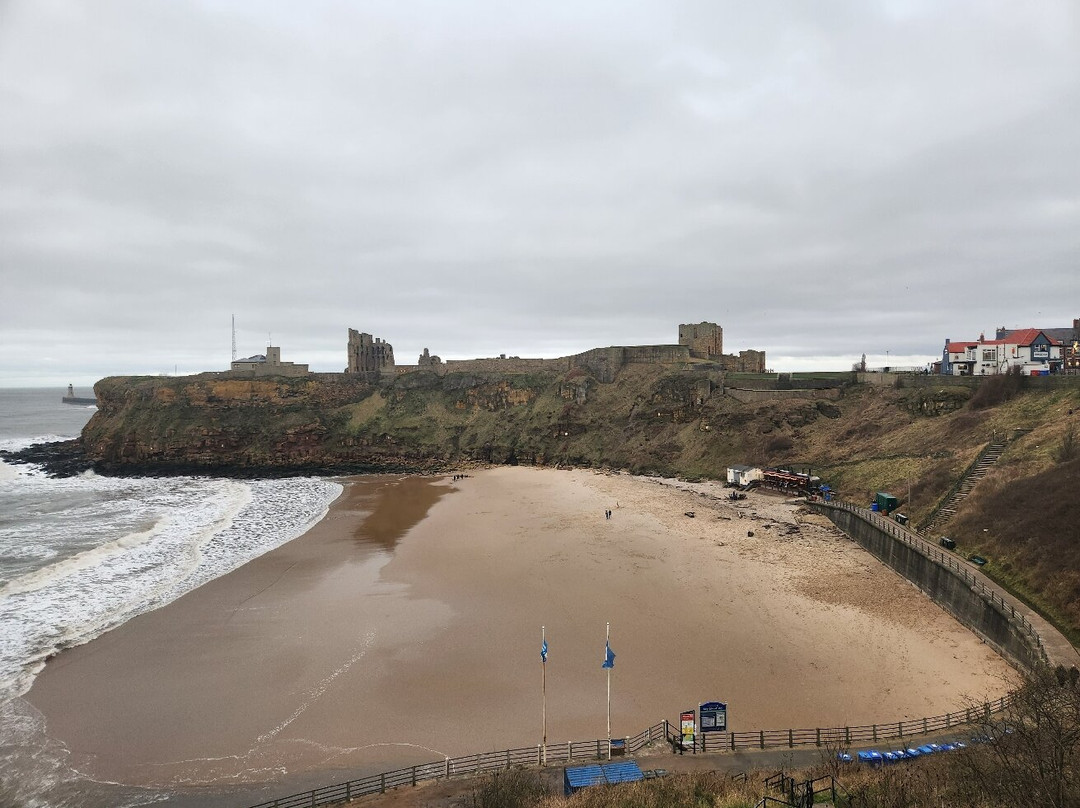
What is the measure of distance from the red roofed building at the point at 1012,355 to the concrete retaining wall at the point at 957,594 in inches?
1138

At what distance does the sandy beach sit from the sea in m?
0.64

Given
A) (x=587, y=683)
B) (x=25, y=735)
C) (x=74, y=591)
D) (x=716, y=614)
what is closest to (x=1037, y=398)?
(x=716, y=614)

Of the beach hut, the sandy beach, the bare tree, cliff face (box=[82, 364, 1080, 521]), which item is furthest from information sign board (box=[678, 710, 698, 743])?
the beach hut

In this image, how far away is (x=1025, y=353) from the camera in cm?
4866

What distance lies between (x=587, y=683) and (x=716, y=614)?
6712 mm

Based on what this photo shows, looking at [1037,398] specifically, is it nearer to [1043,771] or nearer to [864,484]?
[864,484]

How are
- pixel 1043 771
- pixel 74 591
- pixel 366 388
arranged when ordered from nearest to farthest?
pixel 1043 771 → pixel 74 591 → pixel 366 388

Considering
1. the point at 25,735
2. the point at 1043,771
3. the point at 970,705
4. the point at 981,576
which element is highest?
the point at 1043,771

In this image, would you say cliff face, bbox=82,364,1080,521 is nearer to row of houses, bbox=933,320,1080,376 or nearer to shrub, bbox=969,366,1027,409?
shrub, bbox=969,366,1027,409

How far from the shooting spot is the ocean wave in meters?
20.8

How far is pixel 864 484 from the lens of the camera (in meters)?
34.8

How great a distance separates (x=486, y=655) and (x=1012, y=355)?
5386cm

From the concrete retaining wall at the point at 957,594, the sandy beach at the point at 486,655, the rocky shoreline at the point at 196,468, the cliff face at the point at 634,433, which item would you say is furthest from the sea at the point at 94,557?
the concrete retaining wall at the point at 957,594

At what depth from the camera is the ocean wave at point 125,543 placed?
20.8 metres
